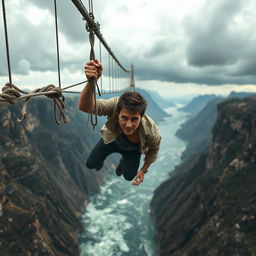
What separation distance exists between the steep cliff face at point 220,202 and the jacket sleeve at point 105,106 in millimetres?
94978

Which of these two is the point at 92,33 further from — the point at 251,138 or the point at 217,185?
the point at 251,138

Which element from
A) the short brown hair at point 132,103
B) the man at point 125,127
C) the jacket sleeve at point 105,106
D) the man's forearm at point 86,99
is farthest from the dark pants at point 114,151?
the man's forearm at point 86,99

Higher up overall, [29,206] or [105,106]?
[105,106]

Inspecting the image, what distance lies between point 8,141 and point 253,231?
13973cm

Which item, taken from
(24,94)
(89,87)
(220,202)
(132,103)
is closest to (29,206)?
(220,202)

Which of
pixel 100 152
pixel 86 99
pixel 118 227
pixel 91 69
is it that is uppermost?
pixel 91 69

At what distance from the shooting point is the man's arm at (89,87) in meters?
5.12

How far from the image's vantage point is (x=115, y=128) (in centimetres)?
748

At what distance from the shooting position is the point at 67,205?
150m

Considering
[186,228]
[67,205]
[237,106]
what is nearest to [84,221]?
[67,205]

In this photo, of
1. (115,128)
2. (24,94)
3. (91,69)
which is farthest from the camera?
(115,128)

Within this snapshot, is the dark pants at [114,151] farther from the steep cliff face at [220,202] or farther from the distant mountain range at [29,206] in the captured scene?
the distant mountain range at [29,206]

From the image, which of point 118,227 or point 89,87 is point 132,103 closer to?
point 89,87

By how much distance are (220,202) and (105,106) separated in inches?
4361
